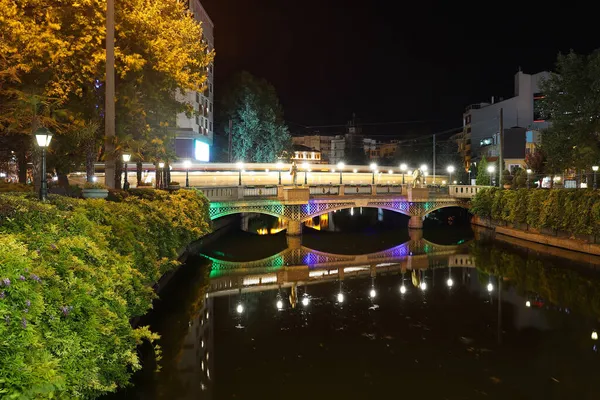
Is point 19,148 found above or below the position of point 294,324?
above

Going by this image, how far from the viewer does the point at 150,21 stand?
73.2ft

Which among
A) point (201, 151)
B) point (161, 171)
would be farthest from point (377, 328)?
point (201, 151)

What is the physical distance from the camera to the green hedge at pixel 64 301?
19.1 feet

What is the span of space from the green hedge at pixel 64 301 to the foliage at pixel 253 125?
169 ft

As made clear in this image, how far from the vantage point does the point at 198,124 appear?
197 ft

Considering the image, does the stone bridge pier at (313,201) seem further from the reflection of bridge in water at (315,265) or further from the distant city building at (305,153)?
the distant city building at (305,153)

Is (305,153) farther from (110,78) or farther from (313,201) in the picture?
(110,78)

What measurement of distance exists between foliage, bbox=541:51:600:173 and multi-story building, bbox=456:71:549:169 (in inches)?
871


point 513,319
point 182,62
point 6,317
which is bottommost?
point 513,319

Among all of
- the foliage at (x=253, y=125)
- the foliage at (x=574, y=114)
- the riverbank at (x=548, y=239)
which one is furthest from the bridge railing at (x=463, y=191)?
the foliage at (x=253, y=125)

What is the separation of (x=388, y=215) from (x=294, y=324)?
48.7 meters

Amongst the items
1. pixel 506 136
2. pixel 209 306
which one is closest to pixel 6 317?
pixel 209 306

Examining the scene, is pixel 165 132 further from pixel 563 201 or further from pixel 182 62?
pixel 563 201

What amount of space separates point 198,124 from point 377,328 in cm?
4818
